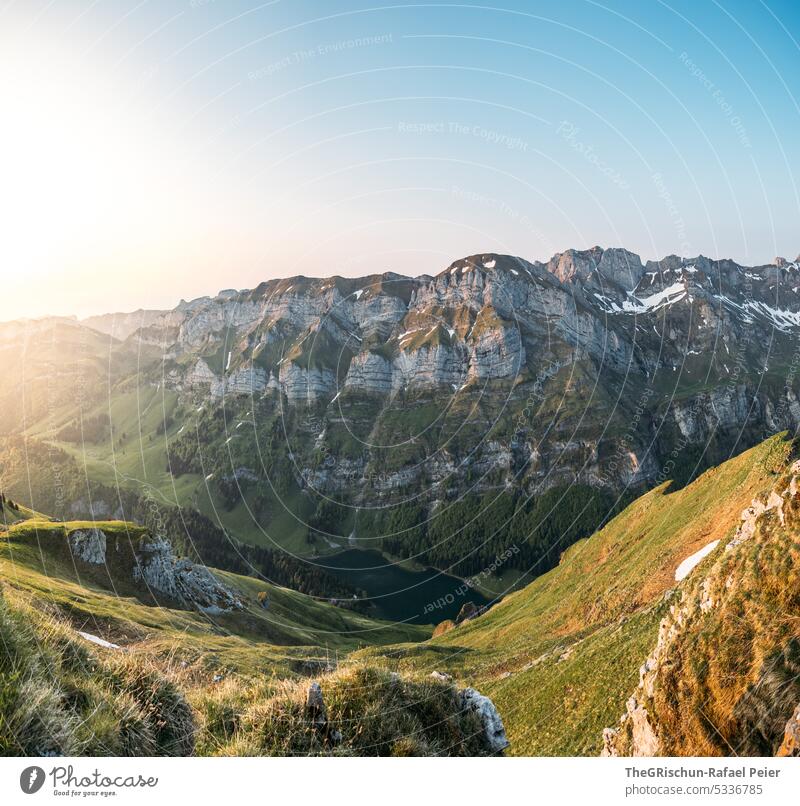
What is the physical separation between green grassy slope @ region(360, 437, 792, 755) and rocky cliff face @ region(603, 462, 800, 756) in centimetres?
645

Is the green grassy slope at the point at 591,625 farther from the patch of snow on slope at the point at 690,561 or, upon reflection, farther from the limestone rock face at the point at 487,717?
the limestone rock face at the point at 487,717

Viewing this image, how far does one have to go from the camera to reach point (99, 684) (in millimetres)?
7730

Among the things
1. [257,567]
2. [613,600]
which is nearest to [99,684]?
[613,600]

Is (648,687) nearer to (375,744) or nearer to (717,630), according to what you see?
(717,630)

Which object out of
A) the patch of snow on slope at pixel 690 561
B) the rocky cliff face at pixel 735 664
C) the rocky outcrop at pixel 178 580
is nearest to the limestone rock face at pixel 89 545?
the rocky outcrop at pixel 178 580

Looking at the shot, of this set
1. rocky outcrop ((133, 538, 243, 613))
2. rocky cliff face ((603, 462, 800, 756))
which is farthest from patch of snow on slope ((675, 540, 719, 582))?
rocky outcrop ((133, 538, 243, 613))

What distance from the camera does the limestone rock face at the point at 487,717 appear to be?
1118 centimetres

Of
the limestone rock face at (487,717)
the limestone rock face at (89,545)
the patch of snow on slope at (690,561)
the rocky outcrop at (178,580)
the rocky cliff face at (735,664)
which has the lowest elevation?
the rocky outcrop at (178,580)

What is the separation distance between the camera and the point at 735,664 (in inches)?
413

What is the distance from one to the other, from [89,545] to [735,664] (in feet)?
285

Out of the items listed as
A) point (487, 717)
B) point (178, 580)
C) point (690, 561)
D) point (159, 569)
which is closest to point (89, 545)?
point (159, 569)

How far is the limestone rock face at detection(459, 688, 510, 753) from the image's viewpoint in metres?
11.2

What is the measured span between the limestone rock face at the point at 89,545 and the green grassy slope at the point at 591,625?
46.7 m

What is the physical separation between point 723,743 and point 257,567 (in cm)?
21021
